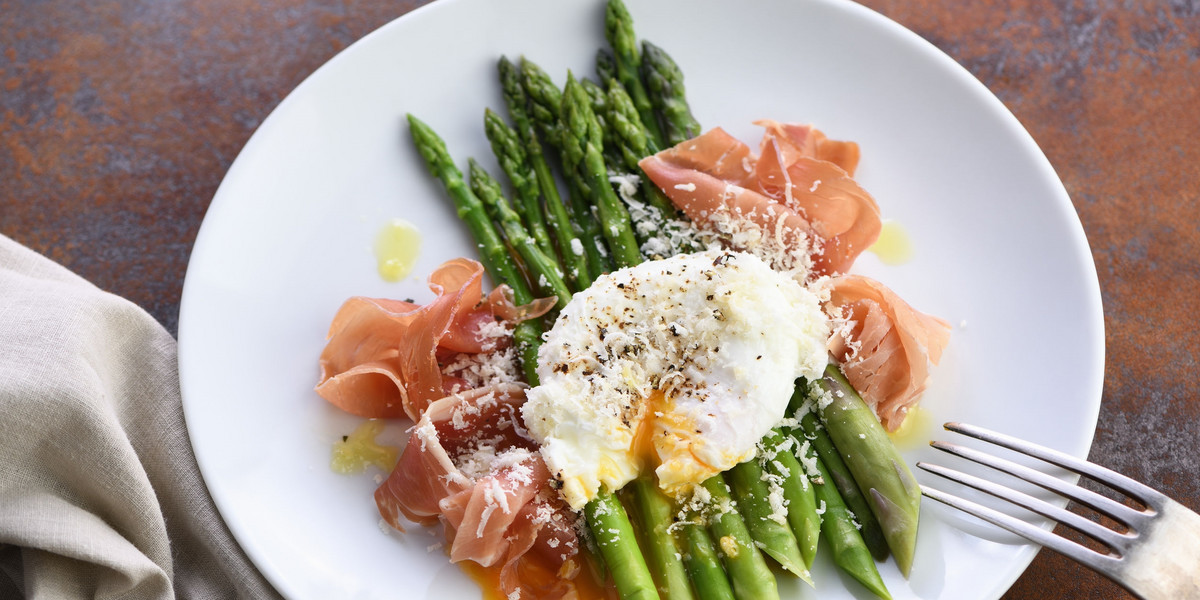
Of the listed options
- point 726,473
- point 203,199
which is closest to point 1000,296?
point 726,473

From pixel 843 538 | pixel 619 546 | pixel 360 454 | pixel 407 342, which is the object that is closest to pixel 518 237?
pixel 407 342

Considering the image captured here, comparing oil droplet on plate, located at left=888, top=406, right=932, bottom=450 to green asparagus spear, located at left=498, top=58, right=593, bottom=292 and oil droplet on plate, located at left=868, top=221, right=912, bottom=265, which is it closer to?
oil droplet on plate, located at left=868, top=221, right=912, bottom=265

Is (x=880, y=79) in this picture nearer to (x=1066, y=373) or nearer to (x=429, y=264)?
(x=1066, y=373)

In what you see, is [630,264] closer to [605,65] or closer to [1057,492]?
[605,65]

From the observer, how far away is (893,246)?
405 cm

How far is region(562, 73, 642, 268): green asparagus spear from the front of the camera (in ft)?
12.9

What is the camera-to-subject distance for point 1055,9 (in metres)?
4.82

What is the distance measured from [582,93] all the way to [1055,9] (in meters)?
2.81

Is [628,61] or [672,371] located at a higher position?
[628,61]

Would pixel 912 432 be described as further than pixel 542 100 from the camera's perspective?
No

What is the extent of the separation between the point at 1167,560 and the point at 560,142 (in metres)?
3.02

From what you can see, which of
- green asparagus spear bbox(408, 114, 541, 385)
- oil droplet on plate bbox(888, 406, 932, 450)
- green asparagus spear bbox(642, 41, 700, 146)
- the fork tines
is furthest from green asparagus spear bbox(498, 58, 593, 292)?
the fork tines

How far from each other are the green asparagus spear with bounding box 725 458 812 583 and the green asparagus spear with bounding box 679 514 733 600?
0.19 m

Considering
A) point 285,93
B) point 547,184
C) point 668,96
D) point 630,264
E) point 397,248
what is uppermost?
point 668,96
